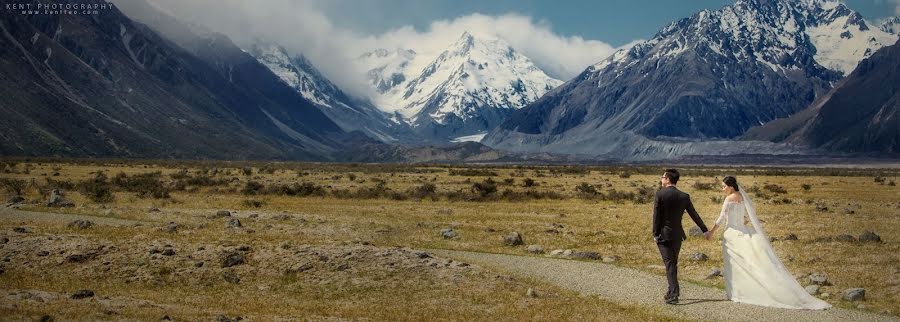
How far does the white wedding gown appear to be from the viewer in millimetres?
20734

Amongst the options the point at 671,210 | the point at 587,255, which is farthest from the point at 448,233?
the point at 671,210

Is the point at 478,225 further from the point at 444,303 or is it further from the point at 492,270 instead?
the point at 444,303

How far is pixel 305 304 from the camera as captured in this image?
21.4 m

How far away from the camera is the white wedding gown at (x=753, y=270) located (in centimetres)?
2073

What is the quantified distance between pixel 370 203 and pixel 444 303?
131ft

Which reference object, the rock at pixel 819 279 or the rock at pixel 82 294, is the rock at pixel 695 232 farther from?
the rock at pixel 82 294

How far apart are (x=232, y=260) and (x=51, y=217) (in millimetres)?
21203

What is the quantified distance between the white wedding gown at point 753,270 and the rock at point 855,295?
1.53 m

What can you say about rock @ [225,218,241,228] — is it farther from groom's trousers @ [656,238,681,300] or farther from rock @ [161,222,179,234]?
groom's trousers @ [656,238,681,300]

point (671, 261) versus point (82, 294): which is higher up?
point (671, 261)

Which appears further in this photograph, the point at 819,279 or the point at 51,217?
the point at 51,217

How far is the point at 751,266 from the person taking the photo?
2109 centimetres

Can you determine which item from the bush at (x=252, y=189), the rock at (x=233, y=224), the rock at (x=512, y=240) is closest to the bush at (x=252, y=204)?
the bush at (x=252, y=189)

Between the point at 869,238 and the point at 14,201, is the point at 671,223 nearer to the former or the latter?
the point at 869,238
